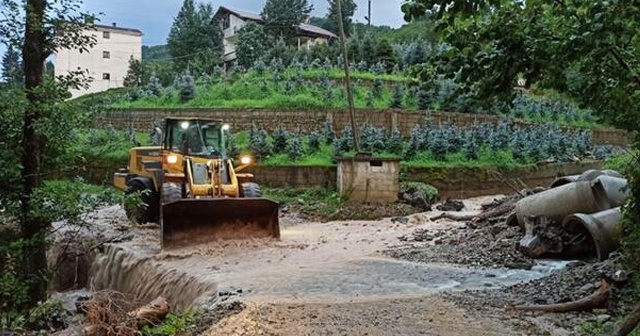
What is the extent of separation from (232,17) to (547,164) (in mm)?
27838

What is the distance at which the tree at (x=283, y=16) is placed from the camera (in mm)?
39938

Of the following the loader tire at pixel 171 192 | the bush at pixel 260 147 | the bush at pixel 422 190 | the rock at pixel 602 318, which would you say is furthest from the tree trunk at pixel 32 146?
the bush at pixel 260 147

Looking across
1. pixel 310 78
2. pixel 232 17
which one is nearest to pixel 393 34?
pixel 232 17

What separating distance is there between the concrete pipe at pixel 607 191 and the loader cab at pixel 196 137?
642 cm

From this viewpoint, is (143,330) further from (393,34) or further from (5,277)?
(393,34)

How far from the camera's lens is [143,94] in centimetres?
2883

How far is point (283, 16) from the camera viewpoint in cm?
3991

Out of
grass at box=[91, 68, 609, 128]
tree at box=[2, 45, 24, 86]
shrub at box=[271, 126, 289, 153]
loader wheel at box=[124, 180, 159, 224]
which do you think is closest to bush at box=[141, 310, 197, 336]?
tree at box=[2, 45, 24, 86]

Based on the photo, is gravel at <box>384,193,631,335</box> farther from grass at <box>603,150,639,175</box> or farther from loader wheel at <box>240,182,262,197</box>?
loader wheel at <box>240,182,262,197</box>

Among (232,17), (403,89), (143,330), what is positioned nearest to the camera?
(143,330)

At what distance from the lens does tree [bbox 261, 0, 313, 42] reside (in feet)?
131

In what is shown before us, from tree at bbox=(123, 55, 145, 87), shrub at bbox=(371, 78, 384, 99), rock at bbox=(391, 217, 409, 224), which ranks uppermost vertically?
tree at bbox=(123, 55, 145, 87)

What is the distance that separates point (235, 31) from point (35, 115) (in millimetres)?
35756

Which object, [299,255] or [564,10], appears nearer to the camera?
[564,10]
